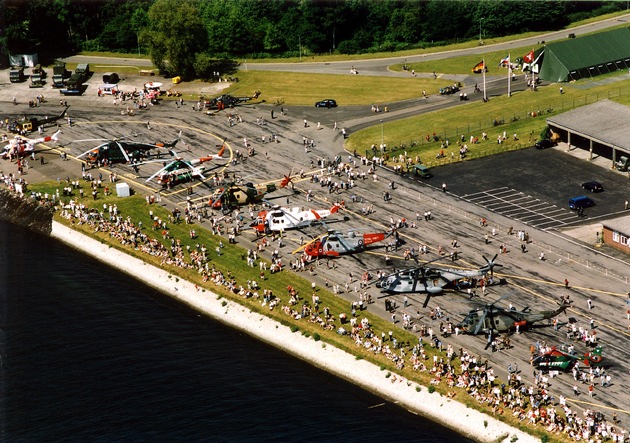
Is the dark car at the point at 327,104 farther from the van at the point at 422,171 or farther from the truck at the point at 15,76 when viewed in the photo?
the truck at the point at 15,76

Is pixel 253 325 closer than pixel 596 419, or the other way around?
pixel 596 419

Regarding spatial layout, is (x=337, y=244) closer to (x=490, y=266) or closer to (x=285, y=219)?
(x=285, y=219)

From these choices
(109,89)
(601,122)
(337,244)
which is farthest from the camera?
(109,89)

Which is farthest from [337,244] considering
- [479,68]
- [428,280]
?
[479,68]

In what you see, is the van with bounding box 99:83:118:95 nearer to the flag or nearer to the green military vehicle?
the green military vehicle

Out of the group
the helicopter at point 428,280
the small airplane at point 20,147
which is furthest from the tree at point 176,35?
the helicopter at point 428,280

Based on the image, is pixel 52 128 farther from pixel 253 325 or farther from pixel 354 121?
pixel 253 325

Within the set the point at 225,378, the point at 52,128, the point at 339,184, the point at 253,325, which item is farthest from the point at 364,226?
the point at 52,128
